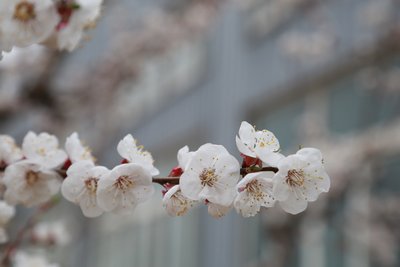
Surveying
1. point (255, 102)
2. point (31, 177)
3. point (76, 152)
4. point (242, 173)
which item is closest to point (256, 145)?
point (242, 173)

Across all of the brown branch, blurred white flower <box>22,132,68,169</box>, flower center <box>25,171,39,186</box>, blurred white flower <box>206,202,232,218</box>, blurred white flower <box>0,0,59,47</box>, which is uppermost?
blurred white flower <box>0,0,59,47</box>

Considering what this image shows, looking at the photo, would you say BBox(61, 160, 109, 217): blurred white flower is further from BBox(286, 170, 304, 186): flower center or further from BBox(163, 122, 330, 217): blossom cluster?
BBox(286, 170, 304, 186): flower center

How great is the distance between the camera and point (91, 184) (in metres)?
1.47

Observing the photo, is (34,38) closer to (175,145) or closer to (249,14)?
(249,14)

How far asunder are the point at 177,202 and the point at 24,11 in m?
0.65

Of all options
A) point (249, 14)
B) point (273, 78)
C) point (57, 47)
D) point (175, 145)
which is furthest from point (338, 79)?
point (57, 47)

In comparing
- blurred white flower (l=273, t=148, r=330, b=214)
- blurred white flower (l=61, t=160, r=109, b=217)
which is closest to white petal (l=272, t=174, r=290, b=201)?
blurred white flower (l=273, t=148, r=330, b=214)

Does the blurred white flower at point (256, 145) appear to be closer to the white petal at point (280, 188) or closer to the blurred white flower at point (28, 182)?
the white petal at point (280, 188)

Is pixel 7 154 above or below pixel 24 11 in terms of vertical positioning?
below

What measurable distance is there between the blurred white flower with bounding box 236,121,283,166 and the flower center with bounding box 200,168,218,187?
7 cm

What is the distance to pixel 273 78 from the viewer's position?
8992mm

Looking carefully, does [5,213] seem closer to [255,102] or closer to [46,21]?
[46,21]

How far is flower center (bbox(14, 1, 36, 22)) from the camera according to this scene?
5.32 feet

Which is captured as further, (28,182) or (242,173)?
(28,182)
